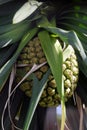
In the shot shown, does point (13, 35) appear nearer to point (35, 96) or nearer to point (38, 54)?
point (38, 54)

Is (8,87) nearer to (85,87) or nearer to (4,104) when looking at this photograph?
(4,104)

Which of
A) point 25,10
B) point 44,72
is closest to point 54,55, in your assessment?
point 44,72

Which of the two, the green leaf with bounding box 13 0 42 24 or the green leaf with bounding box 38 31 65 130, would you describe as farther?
the green leaf with bounding box 13 0 42 24

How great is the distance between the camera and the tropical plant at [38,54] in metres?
0.99

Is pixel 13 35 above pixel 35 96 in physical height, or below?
above

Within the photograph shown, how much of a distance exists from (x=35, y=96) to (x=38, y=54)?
0.42 ft

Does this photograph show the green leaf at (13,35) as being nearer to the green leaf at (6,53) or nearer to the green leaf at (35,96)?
the green leaf at (6,53)

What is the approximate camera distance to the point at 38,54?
1049mm

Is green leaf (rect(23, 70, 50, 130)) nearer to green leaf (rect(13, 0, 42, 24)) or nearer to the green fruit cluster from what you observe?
the green fruit cluster

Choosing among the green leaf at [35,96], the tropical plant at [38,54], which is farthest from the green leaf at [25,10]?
the green leaf at [35,96]

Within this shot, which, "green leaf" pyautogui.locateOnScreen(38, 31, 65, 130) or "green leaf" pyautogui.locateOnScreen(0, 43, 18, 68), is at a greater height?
"green leaf" pyautogui.locateOnScreen(0, 43, 18, 68)

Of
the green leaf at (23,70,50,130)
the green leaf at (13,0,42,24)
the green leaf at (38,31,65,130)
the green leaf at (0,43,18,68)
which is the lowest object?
the green leaf at (23,70,50,130)

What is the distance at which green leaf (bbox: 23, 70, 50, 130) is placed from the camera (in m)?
0.93

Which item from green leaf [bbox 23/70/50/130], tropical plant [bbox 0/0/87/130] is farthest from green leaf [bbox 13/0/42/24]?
green leaf [bbox 23/70/50/130]
